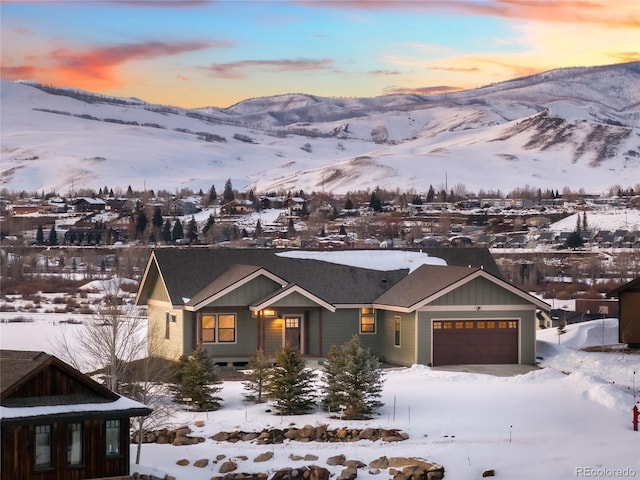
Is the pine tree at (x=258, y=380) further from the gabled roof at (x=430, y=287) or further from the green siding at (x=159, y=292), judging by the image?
the green siding at (x=159, y=292)

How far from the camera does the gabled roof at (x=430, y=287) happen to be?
137 feet

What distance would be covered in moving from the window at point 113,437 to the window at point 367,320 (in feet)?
62.6

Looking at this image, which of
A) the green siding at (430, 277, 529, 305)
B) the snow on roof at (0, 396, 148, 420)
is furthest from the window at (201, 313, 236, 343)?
the snow on roof at (0, 396, 148, 420)

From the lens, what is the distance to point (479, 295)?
4234 centimetres

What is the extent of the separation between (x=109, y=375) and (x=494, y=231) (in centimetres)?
14029

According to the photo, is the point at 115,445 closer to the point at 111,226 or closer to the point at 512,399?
the point at 512,399

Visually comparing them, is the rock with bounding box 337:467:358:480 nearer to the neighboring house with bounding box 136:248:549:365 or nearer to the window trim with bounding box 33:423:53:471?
the window trim with bounding box 33:423:53:471

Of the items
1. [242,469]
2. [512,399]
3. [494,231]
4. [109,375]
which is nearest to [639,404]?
[512,399]

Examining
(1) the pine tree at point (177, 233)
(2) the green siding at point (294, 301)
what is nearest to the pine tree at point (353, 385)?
(2) the green siding at point (294, 301)

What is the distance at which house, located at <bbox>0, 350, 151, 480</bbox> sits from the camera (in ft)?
83.4

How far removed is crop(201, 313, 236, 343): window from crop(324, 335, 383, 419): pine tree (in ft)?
28.4

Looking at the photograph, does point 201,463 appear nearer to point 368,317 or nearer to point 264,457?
point 264,457

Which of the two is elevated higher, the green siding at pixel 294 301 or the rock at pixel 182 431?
the green siding at pixel 294 301

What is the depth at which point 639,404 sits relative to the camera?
34938mm
